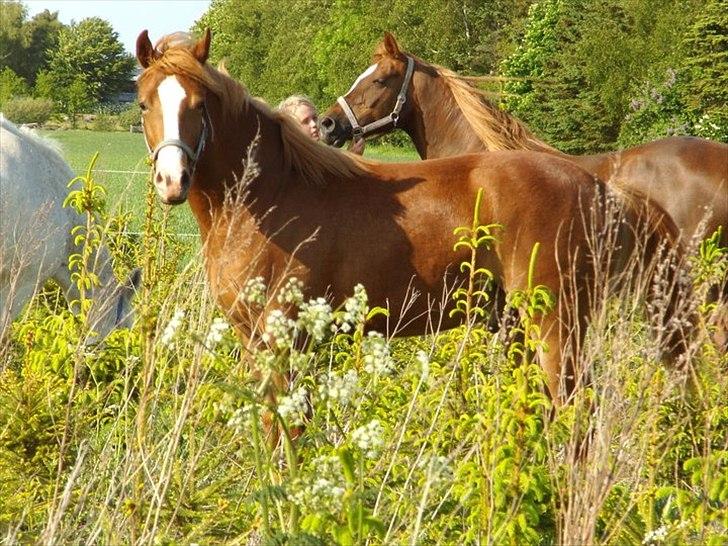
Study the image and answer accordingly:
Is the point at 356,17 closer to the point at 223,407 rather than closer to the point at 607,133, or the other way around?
the point at 607,133

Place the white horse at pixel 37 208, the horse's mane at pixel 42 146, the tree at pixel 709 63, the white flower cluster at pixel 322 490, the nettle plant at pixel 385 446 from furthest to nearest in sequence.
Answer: the tree at pixel 709 63 → the horse's mane at pixel 42 146 → the white horse at pixel 37 208 → the nettle plant at pixel 385 446 → the white flower cluster at pixel 322 490

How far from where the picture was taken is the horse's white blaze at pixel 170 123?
4548 mm

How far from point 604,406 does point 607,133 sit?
124ft

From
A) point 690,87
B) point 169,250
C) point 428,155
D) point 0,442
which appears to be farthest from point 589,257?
point 690,87

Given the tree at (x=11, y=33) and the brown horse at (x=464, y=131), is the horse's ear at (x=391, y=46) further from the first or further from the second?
the tree at (x=11, y=33)

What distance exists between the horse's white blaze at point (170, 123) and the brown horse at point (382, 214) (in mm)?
208

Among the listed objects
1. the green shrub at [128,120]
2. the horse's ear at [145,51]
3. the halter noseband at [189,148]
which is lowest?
→ the green shrub at [128,120]

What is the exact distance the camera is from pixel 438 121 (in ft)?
26.6

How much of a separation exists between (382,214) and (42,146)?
9.94 ft

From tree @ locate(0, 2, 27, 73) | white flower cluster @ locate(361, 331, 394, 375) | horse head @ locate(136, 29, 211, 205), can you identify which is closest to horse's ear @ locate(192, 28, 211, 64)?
horse head @ locate(136, 29, 211, 205)

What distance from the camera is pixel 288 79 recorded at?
75.6 metres

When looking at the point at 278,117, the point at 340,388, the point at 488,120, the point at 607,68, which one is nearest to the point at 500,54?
the point at 607,68

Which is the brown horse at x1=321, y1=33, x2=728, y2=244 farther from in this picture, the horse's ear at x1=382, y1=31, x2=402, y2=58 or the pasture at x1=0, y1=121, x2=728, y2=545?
the pasture at x1=0, y1=121, x2=728, y2=545

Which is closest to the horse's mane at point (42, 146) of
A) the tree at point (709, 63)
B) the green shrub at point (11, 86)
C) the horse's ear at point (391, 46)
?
the horse's ear at point (391, 46)
